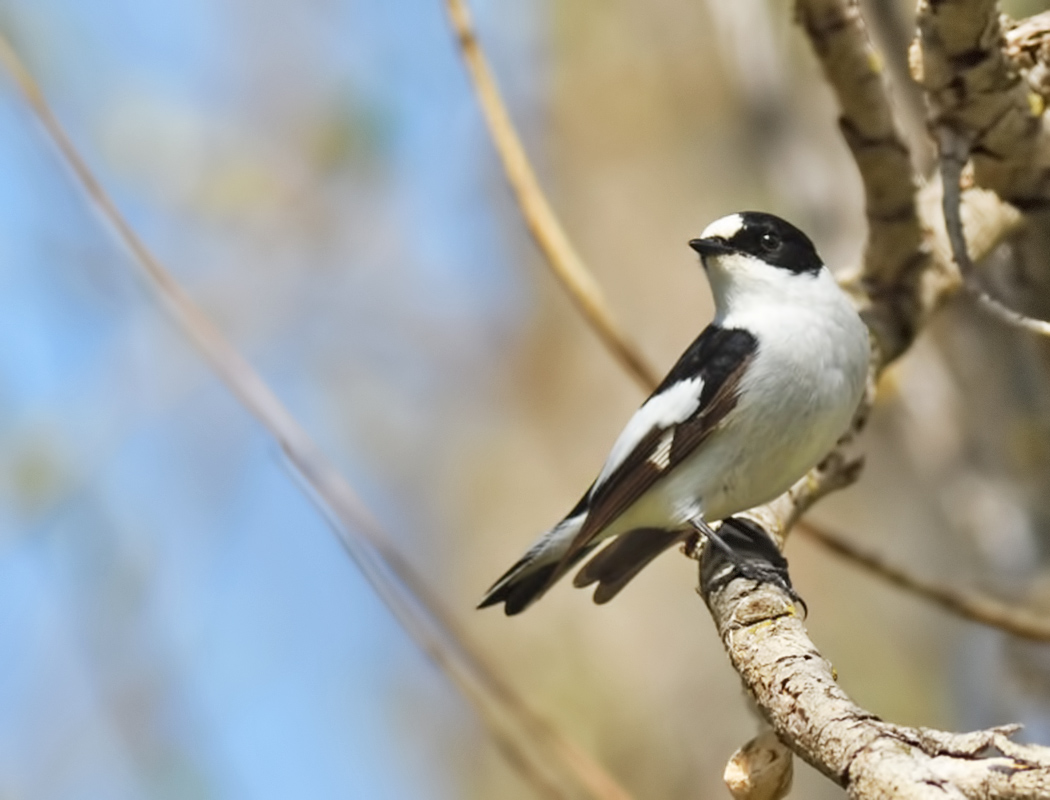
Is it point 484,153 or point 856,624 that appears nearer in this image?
point 856,624

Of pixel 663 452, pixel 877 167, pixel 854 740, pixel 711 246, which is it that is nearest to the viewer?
pixel 854 740

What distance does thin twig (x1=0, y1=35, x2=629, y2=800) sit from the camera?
227 cm

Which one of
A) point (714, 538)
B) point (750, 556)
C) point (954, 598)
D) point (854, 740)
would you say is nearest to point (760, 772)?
point (854, 740)

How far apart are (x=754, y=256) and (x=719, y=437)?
0.53 m

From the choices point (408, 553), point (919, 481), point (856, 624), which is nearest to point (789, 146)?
point (919, 481)

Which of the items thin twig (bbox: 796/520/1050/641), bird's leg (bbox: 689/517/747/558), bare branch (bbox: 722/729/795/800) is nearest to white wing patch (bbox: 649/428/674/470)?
bird's leg (bbox: 689/517/747/558)

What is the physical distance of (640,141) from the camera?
5.85 m

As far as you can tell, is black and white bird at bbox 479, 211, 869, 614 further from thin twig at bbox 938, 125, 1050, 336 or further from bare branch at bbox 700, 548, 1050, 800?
bare branch at bbox 700, 548, 1050, 800

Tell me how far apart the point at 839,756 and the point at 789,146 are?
2.65 metres

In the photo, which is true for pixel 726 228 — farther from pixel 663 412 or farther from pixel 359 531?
pixel 359 531

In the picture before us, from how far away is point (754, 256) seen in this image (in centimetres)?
303

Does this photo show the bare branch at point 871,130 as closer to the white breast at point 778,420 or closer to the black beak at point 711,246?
the white breast at point 778,420

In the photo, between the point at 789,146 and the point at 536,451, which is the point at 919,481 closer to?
the point at 789,146

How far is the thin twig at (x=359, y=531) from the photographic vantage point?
7.43 ft
